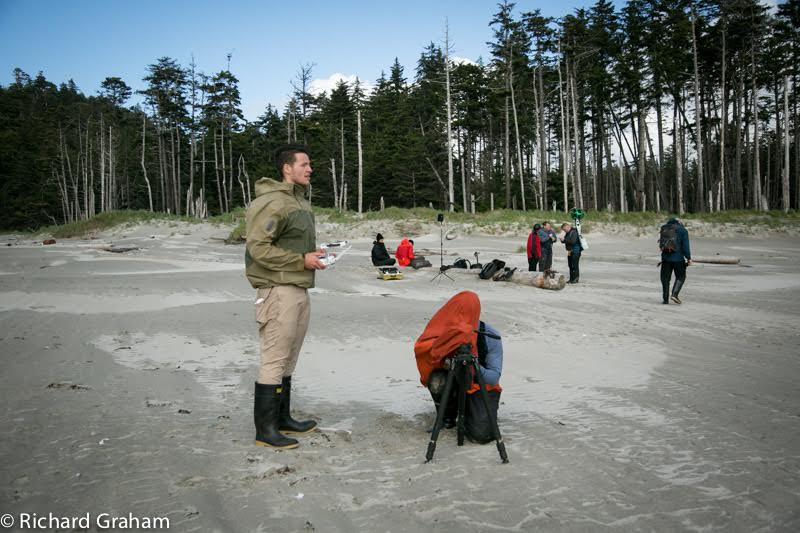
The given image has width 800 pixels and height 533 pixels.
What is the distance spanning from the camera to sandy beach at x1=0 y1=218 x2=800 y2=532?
2803mm

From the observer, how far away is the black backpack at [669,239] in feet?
34.6

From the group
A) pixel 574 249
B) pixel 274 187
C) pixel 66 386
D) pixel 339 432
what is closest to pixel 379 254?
pixel 574 249

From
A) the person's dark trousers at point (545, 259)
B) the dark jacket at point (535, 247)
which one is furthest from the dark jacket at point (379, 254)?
the person's dark trousers at point (545, 259)

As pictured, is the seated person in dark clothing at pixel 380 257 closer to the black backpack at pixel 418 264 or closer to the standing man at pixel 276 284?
the black backpack at pixel 418 264

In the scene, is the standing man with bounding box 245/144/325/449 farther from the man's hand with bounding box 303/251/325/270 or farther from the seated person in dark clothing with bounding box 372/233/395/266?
the seated person in dark clothing with bounding box 372/233/395/266

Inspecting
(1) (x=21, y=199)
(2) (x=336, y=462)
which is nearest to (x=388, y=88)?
(1) (x=21, y=199)

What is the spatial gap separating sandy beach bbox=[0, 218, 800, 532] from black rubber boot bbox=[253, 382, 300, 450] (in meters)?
0.13

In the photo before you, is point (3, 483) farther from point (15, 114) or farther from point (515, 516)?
point (15, 114)

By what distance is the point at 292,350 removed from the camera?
3.71 metres

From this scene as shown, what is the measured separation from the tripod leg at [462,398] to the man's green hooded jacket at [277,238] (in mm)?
1342

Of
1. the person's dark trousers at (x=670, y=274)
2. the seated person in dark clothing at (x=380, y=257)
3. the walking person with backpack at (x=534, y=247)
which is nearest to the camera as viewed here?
the person's dark trousers at (x=670, y=274)

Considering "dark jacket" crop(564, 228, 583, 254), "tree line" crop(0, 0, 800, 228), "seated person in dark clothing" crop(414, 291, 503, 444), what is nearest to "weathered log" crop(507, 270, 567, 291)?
"dark jacket" crop(564, 228, 583, 254)

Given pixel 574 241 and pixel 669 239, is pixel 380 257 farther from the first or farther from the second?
pixel 669 239

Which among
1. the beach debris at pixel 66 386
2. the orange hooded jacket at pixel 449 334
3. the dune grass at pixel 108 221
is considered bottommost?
the beach debris at pixel 66 386
